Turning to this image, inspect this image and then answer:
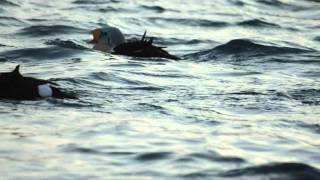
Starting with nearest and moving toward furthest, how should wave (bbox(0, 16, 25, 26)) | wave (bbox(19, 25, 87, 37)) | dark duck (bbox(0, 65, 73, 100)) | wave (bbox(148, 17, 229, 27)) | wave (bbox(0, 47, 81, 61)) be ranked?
dark duck (bbox(0, 65, 73, 100)) < wave (bbox(0, 47, 81, 61)) < wave (bbox(19, 25, 87, 37)) < wave (bbox(0, 16, 25, 26)) < wave (bbox(148, 17, 229, 27))

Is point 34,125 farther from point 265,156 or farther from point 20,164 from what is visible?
point 265,156

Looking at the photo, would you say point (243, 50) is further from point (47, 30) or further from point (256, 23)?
point (256, 23)

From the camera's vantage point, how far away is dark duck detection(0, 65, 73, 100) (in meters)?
9.82

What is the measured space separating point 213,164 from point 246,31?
38.9 feet

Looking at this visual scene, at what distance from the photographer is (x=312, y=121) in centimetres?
995

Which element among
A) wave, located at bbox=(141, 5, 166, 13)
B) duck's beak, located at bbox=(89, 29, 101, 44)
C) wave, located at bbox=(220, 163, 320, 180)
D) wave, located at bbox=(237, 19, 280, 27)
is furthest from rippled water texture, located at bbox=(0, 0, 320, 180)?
wave, located at bbox=(141, 5, 166, 13)

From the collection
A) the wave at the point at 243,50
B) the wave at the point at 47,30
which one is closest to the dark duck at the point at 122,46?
the wave at the point at 243,50

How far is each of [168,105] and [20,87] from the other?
1703 millimetres

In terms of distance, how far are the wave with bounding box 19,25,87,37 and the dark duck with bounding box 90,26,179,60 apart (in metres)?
1.74

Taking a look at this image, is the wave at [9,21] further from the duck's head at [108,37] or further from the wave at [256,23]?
the wave at [256,23]

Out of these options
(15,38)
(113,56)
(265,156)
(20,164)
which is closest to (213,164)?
(265,156)

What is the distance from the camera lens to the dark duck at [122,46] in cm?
1424

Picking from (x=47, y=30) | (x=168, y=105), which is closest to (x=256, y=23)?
(x=47, y=30)

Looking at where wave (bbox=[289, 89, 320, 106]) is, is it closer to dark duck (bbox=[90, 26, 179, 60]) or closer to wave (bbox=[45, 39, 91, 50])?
dark duck (bbox=[90, 26, 179, 60])
